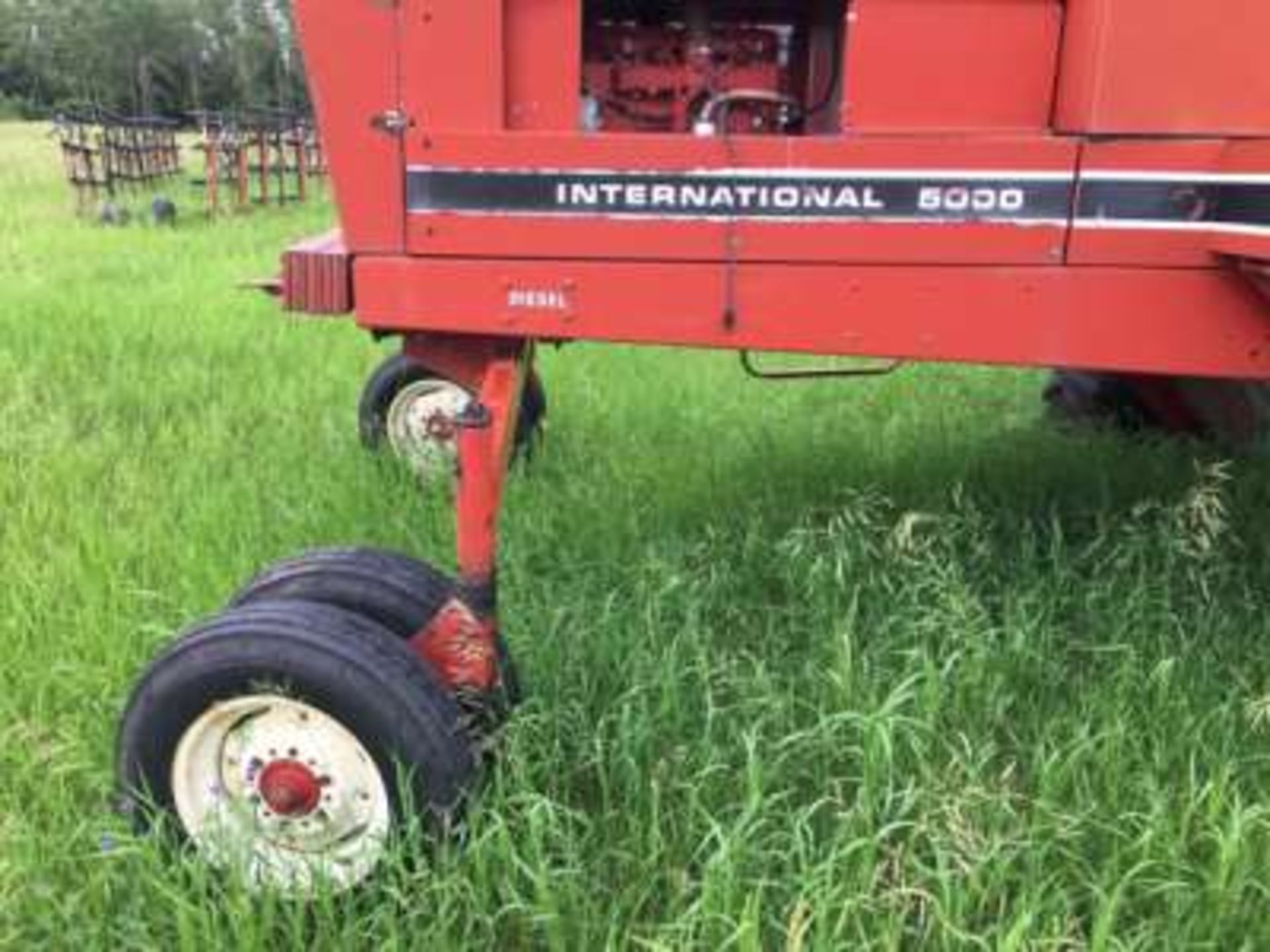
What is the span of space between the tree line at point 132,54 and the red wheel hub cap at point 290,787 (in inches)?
1886

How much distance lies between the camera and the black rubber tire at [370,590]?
2.83 m

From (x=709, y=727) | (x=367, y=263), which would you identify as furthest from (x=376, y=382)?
(x=709, y=727)

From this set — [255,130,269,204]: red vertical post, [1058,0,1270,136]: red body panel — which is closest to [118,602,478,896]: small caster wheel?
[1058,0,1270,136]: red body panel

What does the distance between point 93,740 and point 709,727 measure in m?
1.32

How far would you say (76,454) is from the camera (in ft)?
16.2

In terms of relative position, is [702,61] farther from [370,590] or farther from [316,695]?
[316,695]

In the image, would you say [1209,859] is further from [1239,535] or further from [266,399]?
[266,399]

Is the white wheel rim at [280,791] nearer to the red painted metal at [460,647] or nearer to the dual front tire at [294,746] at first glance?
the dual front tire at [294,746]

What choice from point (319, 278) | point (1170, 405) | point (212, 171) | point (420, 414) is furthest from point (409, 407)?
point (212, 171)

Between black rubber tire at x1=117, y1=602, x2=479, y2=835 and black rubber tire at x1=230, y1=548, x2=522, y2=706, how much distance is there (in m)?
0.27

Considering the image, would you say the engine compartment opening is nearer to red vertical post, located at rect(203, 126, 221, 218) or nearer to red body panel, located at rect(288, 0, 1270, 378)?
red body panel, located at rect(288, 0, 1270, 378)

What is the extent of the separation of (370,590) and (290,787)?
1.53 ft

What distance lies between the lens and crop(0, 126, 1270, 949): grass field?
2.38 m

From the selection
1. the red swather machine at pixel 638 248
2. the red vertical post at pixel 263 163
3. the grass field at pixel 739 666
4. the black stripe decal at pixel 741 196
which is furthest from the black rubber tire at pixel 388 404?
the red vertical post at pixel 263 163
